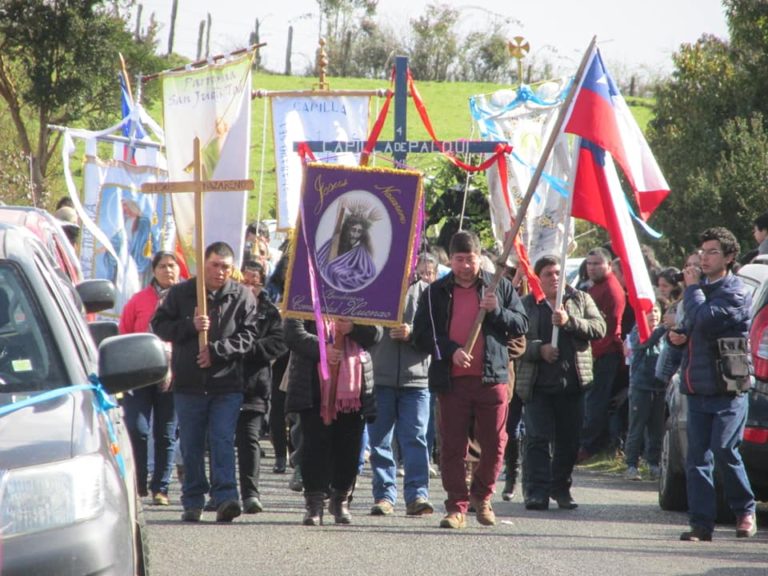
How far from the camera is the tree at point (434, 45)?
3356 inches

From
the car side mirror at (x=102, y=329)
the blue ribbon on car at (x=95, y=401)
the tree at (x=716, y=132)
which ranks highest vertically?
the tree at (x=716, y=132)

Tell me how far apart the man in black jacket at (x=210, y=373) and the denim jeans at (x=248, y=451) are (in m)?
0.40

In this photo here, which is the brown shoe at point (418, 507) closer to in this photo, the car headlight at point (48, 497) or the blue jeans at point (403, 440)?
the blue jeans at point (403, 440)

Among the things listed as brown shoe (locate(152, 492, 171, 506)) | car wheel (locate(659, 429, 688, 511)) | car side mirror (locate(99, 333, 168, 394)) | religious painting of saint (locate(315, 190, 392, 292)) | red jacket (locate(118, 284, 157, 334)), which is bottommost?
→ brown shoe (locate(152, 492, 171, 506))

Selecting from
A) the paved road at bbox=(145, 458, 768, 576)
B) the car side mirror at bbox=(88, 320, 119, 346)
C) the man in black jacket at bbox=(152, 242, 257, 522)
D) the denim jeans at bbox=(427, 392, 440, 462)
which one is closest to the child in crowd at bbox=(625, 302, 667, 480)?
Answer: the denim jeans at bbox=(427, 392, 440, 462)

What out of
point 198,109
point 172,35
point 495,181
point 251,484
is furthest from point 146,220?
point 172,35

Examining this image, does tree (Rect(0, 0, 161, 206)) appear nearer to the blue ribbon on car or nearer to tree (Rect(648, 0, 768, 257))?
tree (Rect(648, 0, 768, 257))

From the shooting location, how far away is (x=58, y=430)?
4.89 metres

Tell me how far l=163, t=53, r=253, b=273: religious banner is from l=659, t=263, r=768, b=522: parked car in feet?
13.5

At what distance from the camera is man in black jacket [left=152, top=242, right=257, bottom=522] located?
1076 centimetres

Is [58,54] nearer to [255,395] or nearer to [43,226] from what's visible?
[255,395]

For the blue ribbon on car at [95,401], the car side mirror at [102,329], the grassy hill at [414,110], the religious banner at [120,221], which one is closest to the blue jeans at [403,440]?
the car side mirror at [102,329]

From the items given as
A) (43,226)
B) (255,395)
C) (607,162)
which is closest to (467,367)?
(255,395)

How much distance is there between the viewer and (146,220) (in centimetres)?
1516
